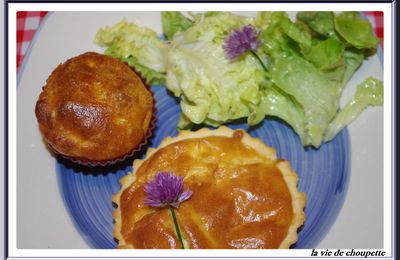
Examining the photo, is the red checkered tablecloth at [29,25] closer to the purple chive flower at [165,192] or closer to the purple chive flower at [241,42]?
the purple chive flower at [241,42]

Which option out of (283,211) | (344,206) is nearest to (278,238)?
(283,211)

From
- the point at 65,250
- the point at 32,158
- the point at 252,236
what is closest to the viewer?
the point at 252,236

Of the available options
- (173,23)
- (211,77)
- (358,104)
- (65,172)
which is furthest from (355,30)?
(65,172)

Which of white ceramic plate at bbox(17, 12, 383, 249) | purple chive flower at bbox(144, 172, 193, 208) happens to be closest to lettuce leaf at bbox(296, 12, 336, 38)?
white ceramic plate at bbox(17, 12, 383, 249)

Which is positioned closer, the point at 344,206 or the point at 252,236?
the point at 252,236

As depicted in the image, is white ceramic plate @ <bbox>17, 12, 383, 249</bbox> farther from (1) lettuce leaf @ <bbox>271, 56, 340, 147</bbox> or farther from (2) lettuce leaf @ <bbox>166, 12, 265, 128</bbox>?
(2) lettuce leaf @ <bbox>166, 12, 265, 128</bbox>

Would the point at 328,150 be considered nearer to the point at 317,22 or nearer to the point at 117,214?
the point at 317,22

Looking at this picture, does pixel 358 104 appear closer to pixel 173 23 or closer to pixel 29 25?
pixel 173 23
